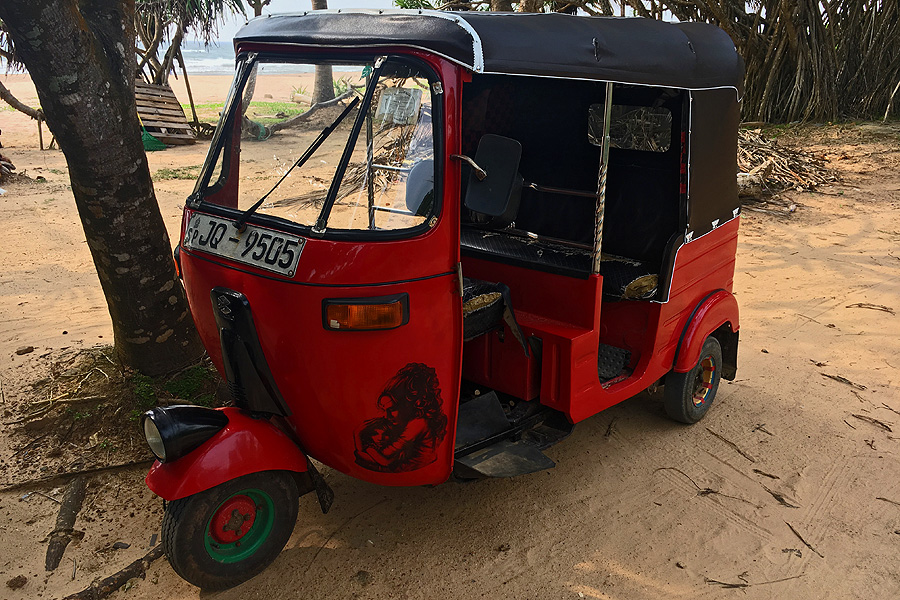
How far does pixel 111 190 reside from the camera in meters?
3.69

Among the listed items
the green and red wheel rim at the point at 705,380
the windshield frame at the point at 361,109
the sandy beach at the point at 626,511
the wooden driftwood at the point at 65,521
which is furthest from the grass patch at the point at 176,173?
the green and red wheel rim at the point at 705,380

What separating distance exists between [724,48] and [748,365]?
8.12 feet

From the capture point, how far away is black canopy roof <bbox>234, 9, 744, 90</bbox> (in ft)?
8.44

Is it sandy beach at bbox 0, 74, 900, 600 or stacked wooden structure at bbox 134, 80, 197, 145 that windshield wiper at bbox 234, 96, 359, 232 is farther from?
stacked wooden structure at bbox 134, 80, 197, 145

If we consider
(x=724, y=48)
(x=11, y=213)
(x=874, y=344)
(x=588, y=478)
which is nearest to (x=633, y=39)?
(x=724, y=48)

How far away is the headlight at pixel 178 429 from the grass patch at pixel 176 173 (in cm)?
987

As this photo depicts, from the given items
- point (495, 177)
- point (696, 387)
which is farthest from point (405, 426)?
point (696, 387)

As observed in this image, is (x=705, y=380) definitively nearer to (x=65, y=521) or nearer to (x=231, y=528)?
(x=231, y=528)

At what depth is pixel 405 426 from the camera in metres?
2.88

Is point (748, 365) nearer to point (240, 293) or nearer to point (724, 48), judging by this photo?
point (724, 48)

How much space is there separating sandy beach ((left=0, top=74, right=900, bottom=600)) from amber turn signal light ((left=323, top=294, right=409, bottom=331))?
42.0 inches

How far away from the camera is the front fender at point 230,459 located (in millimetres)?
2635

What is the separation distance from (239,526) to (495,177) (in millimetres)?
1810

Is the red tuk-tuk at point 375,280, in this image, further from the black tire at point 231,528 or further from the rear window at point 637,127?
→ the rear window at point 637,127
